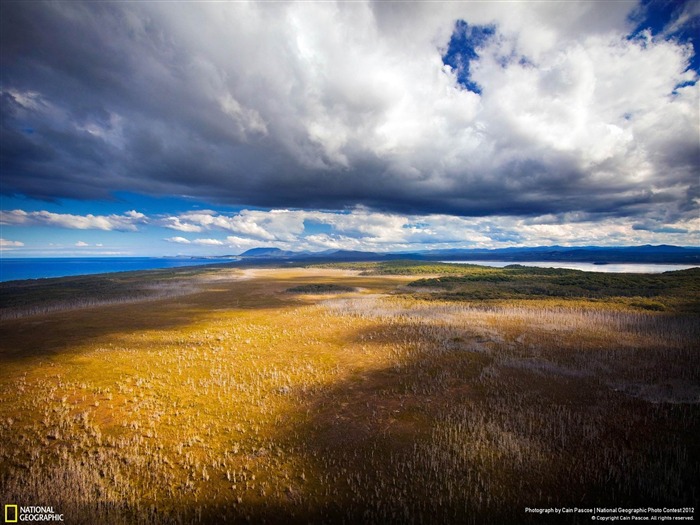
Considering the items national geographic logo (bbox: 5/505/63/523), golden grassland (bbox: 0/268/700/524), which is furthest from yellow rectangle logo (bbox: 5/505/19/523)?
golden grassland (bbox: 0/268/700/524)

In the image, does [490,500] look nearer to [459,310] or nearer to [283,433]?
[283,433]

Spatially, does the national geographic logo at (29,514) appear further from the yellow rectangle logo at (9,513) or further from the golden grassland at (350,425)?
the golden grassland at (350,425)

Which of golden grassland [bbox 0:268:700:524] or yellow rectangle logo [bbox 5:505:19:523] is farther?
golden grassland [bbox 0:268:700:524]

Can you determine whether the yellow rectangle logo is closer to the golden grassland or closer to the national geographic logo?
the national geographic logo

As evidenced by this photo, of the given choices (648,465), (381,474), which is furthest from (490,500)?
(648,465)

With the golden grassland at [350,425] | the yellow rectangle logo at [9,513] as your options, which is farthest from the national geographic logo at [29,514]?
the golden grassland at [350,425]
